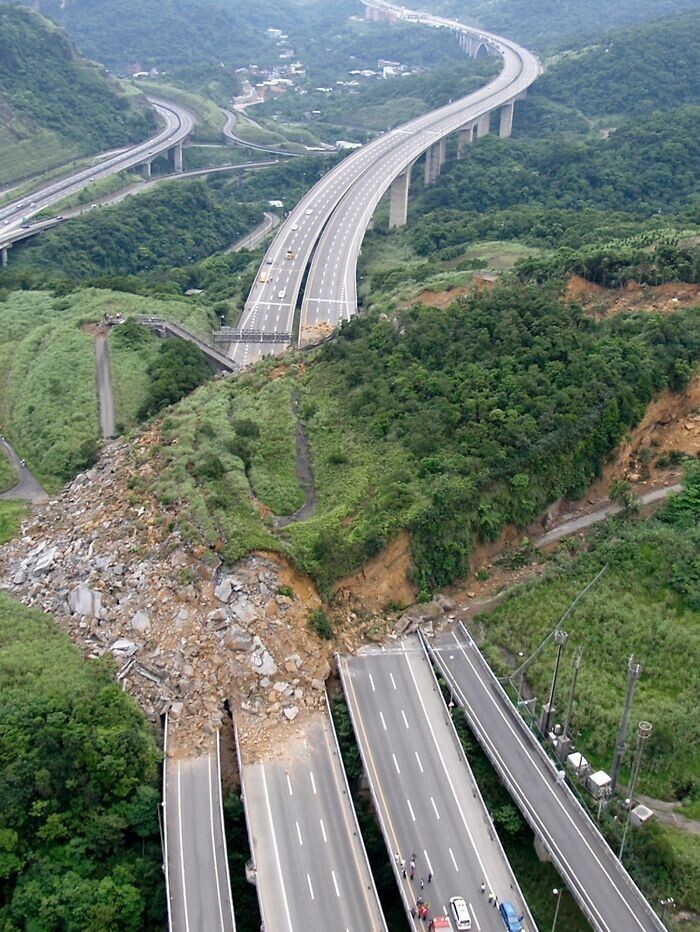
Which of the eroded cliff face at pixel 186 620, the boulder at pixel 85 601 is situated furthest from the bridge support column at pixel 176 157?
the boulder at pixel 85 601

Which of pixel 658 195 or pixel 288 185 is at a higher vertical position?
pixel 658 195

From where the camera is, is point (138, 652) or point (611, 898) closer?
point (611, 898)

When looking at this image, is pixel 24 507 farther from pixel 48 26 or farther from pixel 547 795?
pixel 48 26

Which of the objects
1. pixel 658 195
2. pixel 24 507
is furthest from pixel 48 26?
pixel 24 507

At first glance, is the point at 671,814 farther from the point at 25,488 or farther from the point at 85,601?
the point at 25,488

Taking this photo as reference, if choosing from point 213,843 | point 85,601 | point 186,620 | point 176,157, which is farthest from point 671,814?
point 176,157

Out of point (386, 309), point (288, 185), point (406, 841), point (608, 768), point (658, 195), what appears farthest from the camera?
point (288, 185)

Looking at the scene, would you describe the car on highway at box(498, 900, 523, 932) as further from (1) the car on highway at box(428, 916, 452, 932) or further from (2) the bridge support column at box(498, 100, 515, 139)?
(2) the bridge support column at box(498, 100, 515, 139)

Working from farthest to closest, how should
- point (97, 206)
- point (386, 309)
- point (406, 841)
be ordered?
point (97, 206) → point (386, 309) → point (406, 841)
